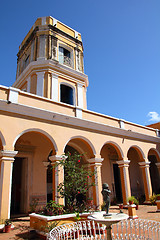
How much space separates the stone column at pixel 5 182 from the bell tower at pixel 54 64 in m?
6.07

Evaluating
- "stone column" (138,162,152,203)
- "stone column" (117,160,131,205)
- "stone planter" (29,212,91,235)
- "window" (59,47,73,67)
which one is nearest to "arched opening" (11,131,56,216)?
"stone planter" (29,212,91,235)

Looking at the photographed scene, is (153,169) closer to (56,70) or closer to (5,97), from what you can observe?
(56,70)

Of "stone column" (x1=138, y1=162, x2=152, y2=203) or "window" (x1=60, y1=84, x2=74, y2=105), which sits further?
"window" (x1=60, y1=84, x2=74, y2=105)

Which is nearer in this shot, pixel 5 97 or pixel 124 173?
pixel 5 97

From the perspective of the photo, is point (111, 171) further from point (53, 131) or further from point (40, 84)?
point (40, 84)

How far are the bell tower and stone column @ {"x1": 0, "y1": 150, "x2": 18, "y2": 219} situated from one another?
6070 millimetres

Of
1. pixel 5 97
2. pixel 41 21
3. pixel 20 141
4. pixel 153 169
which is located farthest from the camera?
pixel 153 169

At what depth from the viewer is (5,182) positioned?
7.80 meters

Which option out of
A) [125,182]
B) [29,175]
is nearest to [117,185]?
[125,182]

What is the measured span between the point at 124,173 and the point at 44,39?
436 inches

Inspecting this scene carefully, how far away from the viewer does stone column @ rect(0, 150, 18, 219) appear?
24.5 feet

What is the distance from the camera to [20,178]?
39.3 ft

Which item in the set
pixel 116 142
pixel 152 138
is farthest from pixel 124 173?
pixel 152 138

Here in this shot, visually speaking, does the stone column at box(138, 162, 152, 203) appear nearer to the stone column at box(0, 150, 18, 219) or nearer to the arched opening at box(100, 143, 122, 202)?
the arched opening at box(100, 143, 122, 202)
